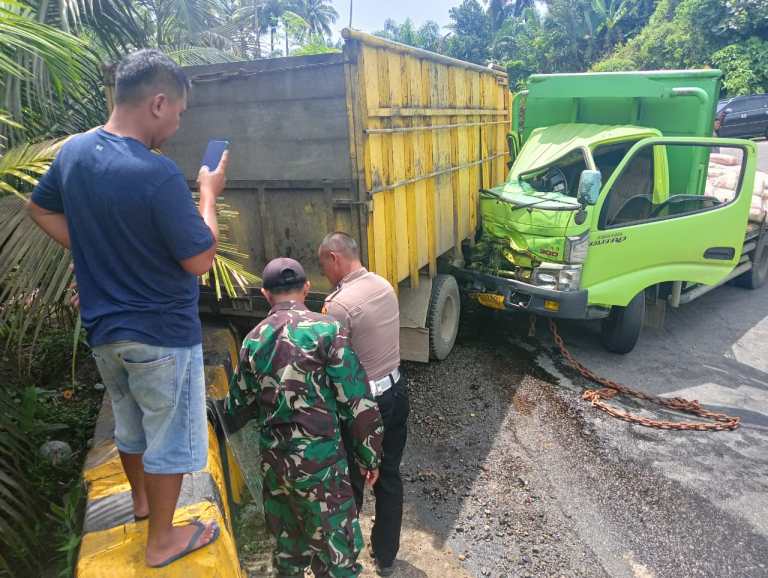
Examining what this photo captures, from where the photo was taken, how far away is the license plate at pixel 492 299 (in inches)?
212

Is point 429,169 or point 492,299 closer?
point 429,169

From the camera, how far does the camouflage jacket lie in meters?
2.20

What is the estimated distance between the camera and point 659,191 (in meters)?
5.70

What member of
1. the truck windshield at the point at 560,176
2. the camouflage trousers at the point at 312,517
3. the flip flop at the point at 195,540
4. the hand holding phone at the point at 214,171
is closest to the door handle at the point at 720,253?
the truck windshield at the point at 560,176

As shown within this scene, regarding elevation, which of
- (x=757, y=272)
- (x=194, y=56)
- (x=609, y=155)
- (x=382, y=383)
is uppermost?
(x=194, y=56)

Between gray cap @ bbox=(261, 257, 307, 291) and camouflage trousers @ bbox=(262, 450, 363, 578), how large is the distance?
686mm

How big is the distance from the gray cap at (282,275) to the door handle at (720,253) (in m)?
4.95

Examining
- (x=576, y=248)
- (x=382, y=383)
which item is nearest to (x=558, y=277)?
(x=576, y=248)

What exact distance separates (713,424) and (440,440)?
2.09m

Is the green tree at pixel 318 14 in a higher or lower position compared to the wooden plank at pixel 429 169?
higher

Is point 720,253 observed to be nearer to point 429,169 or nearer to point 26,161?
point 429,169

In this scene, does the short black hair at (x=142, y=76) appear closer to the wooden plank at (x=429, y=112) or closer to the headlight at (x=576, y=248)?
the wooden plank at (x=429, y=112)

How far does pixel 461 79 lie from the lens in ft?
18.5

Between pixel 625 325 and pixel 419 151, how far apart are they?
8.46ft
